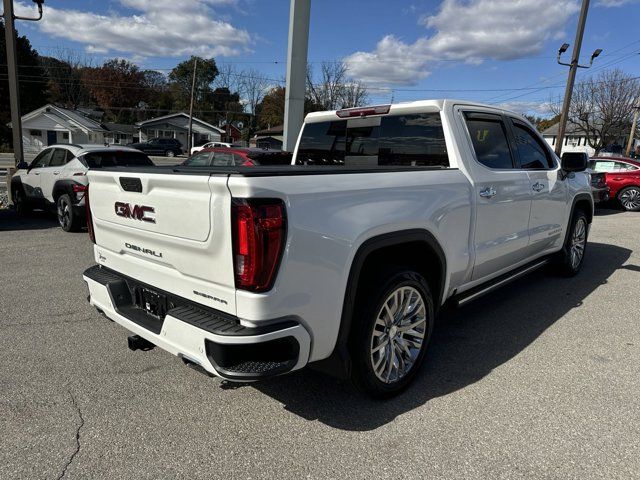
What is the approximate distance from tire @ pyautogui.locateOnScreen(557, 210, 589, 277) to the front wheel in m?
7.78

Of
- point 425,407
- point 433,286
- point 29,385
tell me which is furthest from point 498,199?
point 29,385

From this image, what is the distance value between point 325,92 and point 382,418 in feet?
146

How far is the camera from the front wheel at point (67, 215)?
327 inches

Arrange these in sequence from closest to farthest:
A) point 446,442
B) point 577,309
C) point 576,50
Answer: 1. point 446,442
2. point 577,309
3. point 576,50

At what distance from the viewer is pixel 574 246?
19.4 feet

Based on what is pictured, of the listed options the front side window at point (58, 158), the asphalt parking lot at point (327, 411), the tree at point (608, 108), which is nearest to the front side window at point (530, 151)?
the asphalt parking lot at point (327, 411)

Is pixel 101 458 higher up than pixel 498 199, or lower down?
lower down

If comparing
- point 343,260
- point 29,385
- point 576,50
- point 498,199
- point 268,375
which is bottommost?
point 29,385

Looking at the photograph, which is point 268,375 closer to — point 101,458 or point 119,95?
point 101,458

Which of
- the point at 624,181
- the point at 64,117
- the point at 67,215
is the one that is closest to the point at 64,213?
the point at 67,215

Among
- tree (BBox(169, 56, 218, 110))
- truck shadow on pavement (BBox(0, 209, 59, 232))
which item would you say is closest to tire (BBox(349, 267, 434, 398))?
truck shadow on pavement (BBox(0, 209, 59, 232))

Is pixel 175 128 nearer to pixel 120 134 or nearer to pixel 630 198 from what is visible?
pixel 120 134

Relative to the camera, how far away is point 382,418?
2.83 metres

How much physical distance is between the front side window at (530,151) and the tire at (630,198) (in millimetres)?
11421
